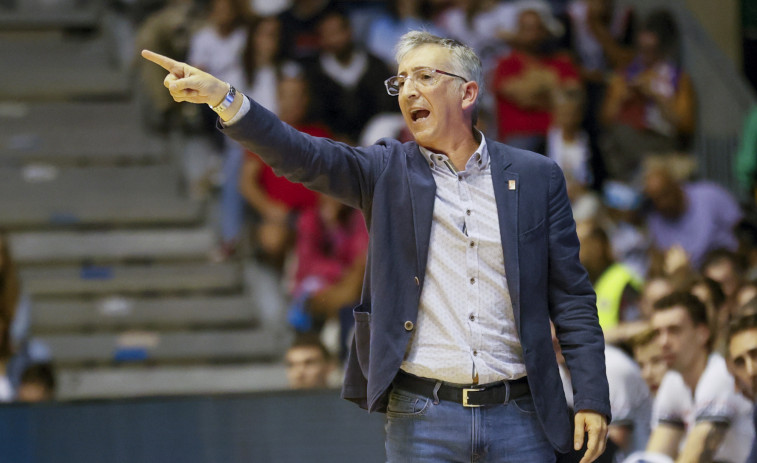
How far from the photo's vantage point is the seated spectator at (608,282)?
25.1 feet

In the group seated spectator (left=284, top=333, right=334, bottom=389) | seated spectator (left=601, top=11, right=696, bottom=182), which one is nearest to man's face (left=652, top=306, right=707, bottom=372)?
seated spectator (left=284, top=333, right=334, bottom=389)

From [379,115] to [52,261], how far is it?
2801mm

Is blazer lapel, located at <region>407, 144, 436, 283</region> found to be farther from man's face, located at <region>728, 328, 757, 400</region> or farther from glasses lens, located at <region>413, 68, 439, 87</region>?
man's face, located at <region>728, 328, 757, 400</region>

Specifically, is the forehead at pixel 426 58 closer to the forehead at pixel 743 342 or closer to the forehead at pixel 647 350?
the forehead at pixel 743 342

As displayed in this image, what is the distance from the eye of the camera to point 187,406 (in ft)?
19.8

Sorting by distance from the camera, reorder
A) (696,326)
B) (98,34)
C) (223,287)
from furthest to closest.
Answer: (98,34) → (223,287) → (696,326)

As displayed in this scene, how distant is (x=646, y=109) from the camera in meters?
10.6

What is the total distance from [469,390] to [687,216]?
246 inches

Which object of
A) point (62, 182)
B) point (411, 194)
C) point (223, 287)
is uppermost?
point (411, 194)

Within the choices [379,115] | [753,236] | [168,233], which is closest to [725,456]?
[753,236]

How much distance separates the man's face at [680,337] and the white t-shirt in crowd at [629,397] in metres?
0.21

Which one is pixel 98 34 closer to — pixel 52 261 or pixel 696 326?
pixel 52 261

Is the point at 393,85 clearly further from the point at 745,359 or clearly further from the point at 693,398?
the point at 693,398

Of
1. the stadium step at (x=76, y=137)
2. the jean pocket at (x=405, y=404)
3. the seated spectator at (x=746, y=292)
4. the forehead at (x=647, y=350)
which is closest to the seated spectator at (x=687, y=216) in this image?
the seated spectator at (x=746, y=292)
